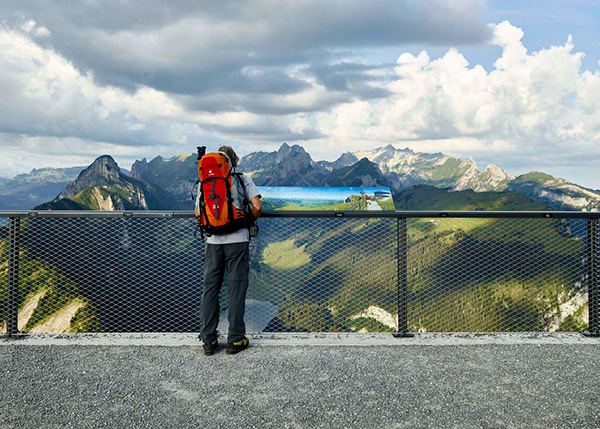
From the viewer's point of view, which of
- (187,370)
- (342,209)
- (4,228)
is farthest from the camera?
(4,228)

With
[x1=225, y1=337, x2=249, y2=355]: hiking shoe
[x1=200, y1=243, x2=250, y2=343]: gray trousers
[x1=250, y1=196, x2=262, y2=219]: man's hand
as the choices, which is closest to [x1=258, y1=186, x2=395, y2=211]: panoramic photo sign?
[x1=250, y1=196, x2=262, y2=219]: man's hand

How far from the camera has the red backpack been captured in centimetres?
470

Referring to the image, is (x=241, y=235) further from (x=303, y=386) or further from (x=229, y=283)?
(x=303, y=386)

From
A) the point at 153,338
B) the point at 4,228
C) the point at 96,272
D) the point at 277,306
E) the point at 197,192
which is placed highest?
the point at 197,192

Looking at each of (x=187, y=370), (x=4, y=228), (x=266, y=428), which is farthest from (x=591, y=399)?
(x=4, y=228)

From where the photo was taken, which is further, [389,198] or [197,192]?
[389,198]

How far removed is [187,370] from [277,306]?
439 ft

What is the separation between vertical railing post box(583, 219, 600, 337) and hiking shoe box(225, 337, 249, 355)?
4.22m

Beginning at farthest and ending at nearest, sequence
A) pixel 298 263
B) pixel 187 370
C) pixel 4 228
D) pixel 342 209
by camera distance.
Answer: pixel 298 263 → pixel 4 228 → pixel 342 209 → pixel 187 370

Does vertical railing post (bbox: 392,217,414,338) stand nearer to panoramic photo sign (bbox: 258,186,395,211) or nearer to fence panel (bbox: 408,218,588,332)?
panoramic photo sign (bbox: 258,186,395,211)

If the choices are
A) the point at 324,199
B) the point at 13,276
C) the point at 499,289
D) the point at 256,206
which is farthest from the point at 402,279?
the point at 499,289

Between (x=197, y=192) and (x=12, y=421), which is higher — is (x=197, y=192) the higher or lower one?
the higher one

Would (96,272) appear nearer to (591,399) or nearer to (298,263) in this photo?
(298,263)

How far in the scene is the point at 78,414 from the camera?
353cm
